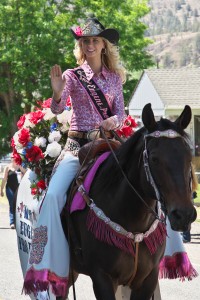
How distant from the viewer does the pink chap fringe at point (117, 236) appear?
6078 millimetres

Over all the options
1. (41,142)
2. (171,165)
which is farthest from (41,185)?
(171,165)

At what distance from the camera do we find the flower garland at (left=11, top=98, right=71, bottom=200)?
7.82m

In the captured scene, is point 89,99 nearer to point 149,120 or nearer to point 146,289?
point 149,120

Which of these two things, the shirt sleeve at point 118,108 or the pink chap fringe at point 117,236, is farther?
the shirt sleeve at point 118,108

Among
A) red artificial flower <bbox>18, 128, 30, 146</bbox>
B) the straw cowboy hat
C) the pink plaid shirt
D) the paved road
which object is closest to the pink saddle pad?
the pink plaid shirt

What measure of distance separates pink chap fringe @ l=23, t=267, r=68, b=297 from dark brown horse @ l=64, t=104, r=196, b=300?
0.75 ft

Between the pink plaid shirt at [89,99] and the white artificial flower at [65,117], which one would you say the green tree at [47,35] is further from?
the pink plaid shirt at [89,99]

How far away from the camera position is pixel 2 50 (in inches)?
1615

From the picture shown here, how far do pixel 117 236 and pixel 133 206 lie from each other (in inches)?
10.1

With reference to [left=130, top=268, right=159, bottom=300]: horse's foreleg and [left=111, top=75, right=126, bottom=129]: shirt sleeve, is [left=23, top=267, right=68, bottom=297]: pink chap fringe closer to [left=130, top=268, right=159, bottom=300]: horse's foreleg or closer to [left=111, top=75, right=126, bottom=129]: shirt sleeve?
[left=130, top=268, right=159, bottom=300]: horse's foreleg

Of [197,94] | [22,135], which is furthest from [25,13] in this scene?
[22,135]

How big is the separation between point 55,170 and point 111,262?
1.31 meters

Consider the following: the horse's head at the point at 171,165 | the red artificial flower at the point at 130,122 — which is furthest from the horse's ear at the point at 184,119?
the red artificial flower at the point at 130,122

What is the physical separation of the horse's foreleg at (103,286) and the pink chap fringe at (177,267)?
114cm
